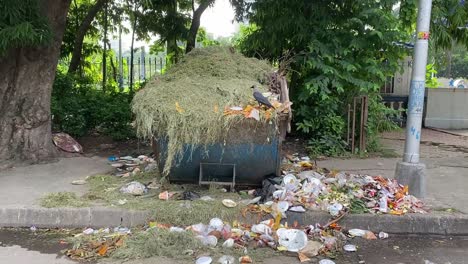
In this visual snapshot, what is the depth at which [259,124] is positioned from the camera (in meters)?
5.26

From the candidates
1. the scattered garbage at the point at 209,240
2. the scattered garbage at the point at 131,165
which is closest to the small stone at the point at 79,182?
the scattered garbage at the point at 131,165

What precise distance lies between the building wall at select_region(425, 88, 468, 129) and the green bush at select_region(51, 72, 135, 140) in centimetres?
905

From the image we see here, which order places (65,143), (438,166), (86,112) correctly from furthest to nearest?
(86,112) → (65,143) → (438,166)

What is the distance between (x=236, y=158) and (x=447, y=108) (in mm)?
10665

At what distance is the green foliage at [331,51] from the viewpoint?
8.07m

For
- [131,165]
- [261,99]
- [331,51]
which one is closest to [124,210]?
[261,99]

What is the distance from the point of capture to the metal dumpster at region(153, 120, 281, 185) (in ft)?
17.6

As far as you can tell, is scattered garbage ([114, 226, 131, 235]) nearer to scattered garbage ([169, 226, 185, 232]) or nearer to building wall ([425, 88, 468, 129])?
scattered garbage ([169, 226, 185, 232])

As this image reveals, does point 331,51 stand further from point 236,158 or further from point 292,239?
point 292,239

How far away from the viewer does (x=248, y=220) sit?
5238 millimetres

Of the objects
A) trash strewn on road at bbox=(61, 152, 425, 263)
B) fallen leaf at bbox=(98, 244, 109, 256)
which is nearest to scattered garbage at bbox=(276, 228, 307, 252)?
trash strewn on road at bbox=(61, 152, 425, 263)

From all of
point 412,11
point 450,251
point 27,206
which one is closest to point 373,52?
point 412,11

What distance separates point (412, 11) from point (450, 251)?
4.97 m

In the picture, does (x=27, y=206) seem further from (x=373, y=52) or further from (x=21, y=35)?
(x=373, y=52)
